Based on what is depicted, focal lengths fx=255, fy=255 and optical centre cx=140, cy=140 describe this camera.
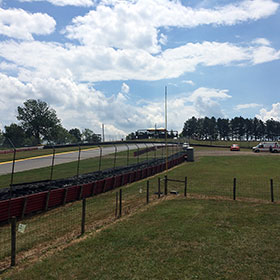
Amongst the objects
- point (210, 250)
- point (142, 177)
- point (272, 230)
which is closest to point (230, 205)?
point (272, 230)

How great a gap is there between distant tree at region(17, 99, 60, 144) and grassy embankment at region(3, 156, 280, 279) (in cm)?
9915

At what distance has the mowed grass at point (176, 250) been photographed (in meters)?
6.20

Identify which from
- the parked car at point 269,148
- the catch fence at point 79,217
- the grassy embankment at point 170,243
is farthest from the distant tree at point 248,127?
the grassy embankment at point 170,243

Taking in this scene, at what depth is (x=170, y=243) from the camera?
26.1 ft

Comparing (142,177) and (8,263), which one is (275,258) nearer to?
(8,263)

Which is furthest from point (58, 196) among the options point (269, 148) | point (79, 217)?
point (269, 148)

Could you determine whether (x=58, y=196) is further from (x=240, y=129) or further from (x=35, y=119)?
(x=240, y=129)

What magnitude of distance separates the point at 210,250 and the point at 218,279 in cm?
157

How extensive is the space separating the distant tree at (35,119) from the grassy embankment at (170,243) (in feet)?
325

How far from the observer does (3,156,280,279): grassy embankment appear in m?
6.25

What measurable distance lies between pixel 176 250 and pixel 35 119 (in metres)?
107

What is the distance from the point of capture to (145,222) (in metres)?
10.1

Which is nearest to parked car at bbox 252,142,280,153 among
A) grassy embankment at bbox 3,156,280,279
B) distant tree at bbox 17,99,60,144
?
grassy embankment at bbox 3,156,280,279

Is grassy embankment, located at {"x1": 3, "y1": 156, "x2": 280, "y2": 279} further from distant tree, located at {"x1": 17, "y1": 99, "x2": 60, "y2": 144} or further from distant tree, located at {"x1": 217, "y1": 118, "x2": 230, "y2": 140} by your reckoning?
distant tree, located at {"x1": 217, "y1": 118, "x2": 230, "y2": 140}
